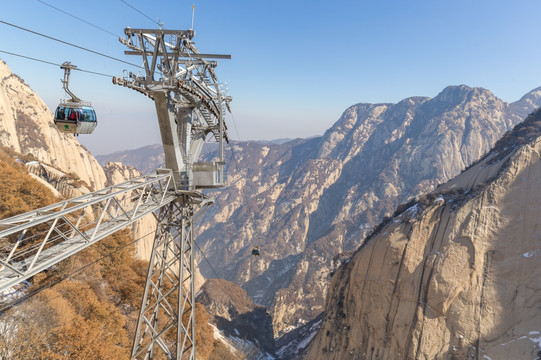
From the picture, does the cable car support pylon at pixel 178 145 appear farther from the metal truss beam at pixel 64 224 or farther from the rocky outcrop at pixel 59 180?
the rocky outcrop at pixel 59 180

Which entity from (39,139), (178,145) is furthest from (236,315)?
(178,145)

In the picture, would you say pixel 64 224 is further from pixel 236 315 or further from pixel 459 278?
pixel 236 315

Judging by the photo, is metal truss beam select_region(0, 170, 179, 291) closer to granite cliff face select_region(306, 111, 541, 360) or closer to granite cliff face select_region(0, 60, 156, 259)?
granite cliff face select_region(306, 111, 541, 360)

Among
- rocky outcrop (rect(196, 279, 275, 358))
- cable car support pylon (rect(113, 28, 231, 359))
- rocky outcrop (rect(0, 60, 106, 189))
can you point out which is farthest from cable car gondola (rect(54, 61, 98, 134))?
rocky outcrop (rect(196, 279, 275, 358))

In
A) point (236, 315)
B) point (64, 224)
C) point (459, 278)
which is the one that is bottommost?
point (236, 315)

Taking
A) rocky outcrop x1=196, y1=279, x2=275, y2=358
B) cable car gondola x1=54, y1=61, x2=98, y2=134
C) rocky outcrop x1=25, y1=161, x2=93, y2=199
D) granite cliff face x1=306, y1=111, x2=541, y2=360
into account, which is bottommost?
rocky outcrop x1=196, y1=279, x2=275, y2=358

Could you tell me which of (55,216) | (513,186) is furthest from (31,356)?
(513,186)

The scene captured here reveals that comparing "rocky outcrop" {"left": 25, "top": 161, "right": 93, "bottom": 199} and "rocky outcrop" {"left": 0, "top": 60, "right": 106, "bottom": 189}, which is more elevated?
"rocky outcrop" {"left": 0, "top": 60, "right": 106, "bottom": 189}
